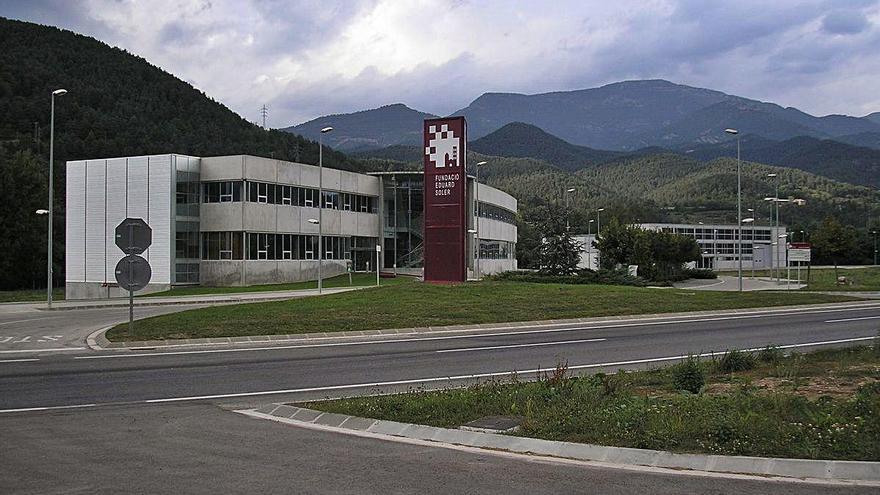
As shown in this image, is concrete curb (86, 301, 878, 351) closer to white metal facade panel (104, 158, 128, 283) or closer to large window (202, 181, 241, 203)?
large window (202, 181, 241, 203)

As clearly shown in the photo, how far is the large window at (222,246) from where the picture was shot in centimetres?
5850

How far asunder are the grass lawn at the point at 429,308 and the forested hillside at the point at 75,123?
175ft

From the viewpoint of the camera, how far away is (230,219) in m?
58.4

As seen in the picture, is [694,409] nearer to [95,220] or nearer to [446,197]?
[446,197]

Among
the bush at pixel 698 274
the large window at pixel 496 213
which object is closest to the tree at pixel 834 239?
the bush at pixel 698 274

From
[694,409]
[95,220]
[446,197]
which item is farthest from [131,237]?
[95,220]

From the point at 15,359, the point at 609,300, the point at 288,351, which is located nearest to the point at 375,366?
the point at 288,351

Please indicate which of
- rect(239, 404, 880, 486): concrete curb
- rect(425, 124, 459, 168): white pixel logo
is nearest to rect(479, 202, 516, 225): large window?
rect(425, 124, 459, 168): white pixel logo

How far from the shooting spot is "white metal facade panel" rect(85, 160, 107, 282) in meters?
59.1

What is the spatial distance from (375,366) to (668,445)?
32.8 ft

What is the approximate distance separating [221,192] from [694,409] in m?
53.4

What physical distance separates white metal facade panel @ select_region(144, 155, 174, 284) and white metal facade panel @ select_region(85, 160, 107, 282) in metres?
4.02

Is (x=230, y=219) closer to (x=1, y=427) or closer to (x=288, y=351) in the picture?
(x=288, y=351)

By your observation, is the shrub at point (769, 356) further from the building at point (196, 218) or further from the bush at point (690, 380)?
the building at point (196, 218)
